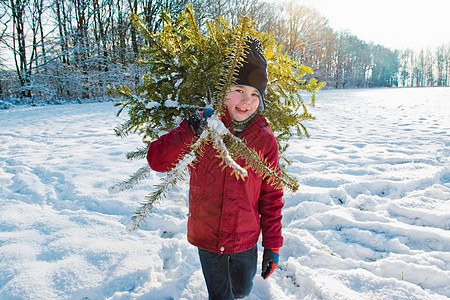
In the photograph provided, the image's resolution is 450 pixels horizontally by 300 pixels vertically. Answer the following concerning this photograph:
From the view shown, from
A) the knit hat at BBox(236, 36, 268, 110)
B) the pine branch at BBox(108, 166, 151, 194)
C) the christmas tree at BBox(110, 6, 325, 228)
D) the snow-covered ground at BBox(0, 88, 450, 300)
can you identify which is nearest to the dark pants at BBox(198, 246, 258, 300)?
the snow-covered ground at BBox(0, 88, 450, 300)

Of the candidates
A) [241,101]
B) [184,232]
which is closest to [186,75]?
[241,101]

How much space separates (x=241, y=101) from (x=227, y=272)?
1302 mm

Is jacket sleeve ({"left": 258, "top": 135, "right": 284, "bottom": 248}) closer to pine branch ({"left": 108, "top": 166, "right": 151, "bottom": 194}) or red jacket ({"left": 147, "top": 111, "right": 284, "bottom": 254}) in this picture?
red jacket ({"left": 147, "top": 111, "right": 284, "bottom": 254})

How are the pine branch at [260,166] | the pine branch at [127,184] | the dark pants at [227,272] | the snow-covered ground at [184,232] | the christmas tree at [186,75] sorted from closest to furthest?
the pine branch at [260,166] → the pine branch at [127,184] → the christmas tree at [186,75] → the dark pants at [227,272] → the snow-covered ground at [184,232]

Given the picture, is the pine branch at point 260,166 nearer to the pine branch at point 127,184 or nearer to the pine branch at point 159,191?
the pine branch at point 159,191

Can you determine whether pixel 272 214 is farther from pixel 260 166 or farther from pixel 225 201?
pixel 260 166

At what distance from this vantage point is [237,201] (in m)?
1.69

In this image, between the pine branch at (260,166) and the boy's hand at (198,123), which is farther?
the boy's hand at (198,123)

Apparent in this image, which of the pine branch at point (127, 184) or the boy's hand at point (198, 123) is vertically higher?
the boy's hand at point (198, 123)

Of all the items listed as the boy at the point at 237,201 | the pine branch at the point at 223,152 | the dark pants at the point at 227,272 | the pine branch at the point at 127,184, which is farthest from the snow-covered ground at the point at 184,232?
the pine branch at the point at 223,152

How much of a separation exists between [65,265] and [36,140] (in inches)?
210

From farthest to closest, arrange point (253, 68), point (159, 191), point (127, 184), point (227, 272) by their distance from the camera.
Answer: point (227, 272) < point (253, 68) < point (127, 184) < point (159, 191)

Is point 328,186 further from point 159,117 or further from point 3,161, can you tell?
point 3,161

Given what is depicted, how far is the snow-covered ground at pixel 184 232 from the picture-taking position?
82.4 inches
